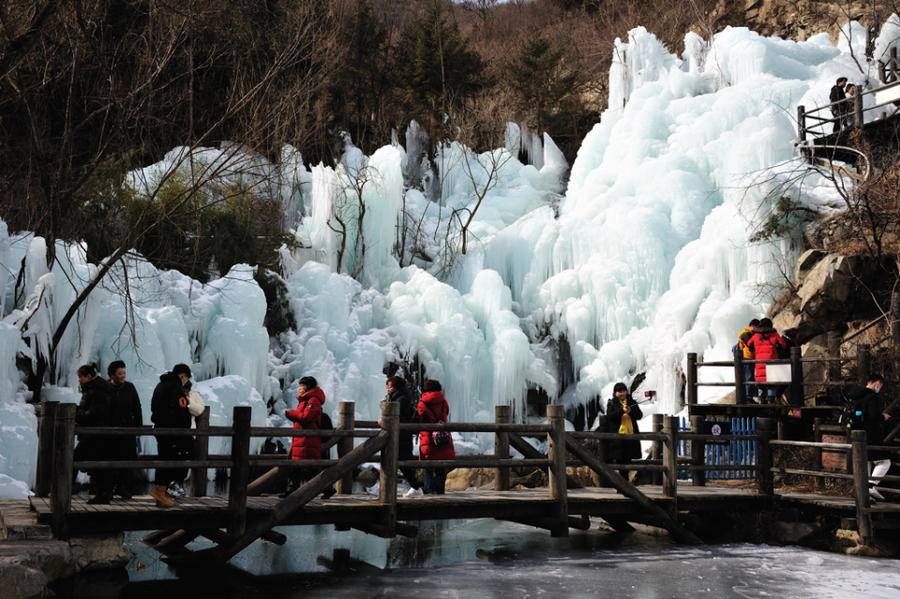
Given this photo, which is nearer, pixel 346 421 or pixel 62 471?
pixel 62 471

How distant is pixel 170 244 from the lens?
22406 millimetres

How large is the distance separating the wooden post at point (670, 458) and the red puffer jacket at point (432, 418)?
9.12 feet

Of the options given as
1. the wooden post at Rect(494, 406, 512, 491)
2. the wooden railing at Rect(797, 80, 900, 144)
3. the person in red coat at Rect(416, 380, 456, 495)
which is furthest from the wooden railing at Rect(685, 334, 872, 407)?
the wooden railing at Rect(797, 80, 900, 144)

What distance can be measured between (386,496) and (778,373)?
748cm

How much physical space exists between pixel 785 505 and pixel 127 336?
11.9 metres

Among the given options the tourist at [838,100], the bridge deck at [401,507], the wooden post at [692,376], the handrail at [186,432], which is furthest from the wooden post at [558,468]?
the tourist at [838,100]

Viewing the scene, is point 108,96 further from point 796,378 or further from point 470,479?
point 796,378

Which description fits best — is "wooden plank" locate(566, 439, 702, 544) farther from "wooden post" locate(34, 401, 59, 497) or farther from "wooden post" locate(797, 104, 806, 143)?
"wooden post" locate(797, 104, 806, 143)

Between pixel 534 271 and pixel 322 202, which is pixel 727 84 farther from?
pixel 322 202

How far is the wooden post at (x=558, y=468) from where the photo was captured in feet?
34.4

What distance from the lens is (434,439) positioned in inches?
430

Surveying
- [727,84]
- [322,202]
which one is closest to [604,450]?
[322,202]

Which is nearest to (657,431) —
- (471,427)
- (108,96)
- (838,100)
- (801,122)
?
(471,427)

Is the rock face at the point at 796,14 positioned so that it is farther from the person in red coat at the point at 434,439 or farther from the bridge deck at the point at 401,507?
the person in red coat at the point at 434,439
